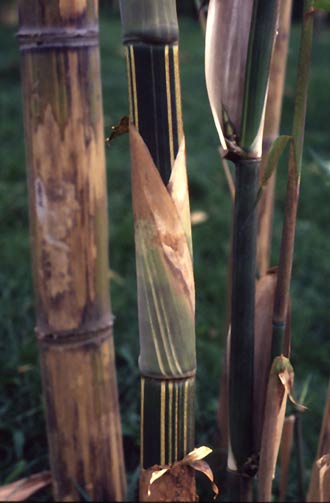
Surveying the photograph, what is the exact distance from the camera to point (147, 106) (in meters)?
0.53

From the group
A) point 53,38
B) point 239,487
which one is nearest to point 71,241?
point 53,38

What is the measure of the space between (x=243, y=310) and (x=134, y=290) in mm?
1207

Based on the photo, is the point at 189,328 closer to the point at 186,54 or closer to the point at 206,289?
the point at 206,289

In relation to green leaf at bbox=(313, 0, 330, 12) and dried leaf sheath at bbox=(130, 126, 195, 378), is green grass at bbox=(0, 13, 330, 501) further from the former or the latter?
green leaf at bbox=(313, 0, 330, 12)

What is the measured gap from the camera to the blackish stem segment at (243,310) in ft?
1.86

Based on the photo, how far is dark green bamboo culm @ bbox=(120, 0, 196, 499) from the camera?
0.52 m

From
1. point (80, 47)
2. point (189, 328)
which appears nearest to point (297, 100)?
point (189, 328)

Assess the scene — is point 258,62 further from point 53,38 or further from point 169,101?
point 53,38

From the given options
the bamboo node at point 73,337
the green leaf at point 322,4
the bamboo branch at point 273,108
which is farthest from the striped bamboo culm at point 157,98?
the bamboo node at point 73,337

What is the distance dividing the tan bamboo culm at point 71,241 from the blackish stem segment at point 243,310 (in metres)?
0.28

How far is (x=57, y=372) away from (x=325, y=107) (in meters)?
3.26

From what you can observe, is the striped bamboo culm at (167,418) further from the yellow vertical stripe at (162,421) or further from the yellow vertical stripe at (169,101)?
the yellow vertical stripe at (169,101)

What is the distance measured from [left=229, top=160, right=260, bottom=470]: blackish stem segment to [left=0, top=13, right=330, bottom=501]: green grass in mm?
242

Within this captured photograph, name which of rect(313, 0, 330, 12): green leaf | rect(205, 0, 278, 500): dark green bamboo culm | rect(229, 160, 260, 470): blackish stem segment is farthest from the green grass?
rect(313, 0, 330, 12): green leaf
